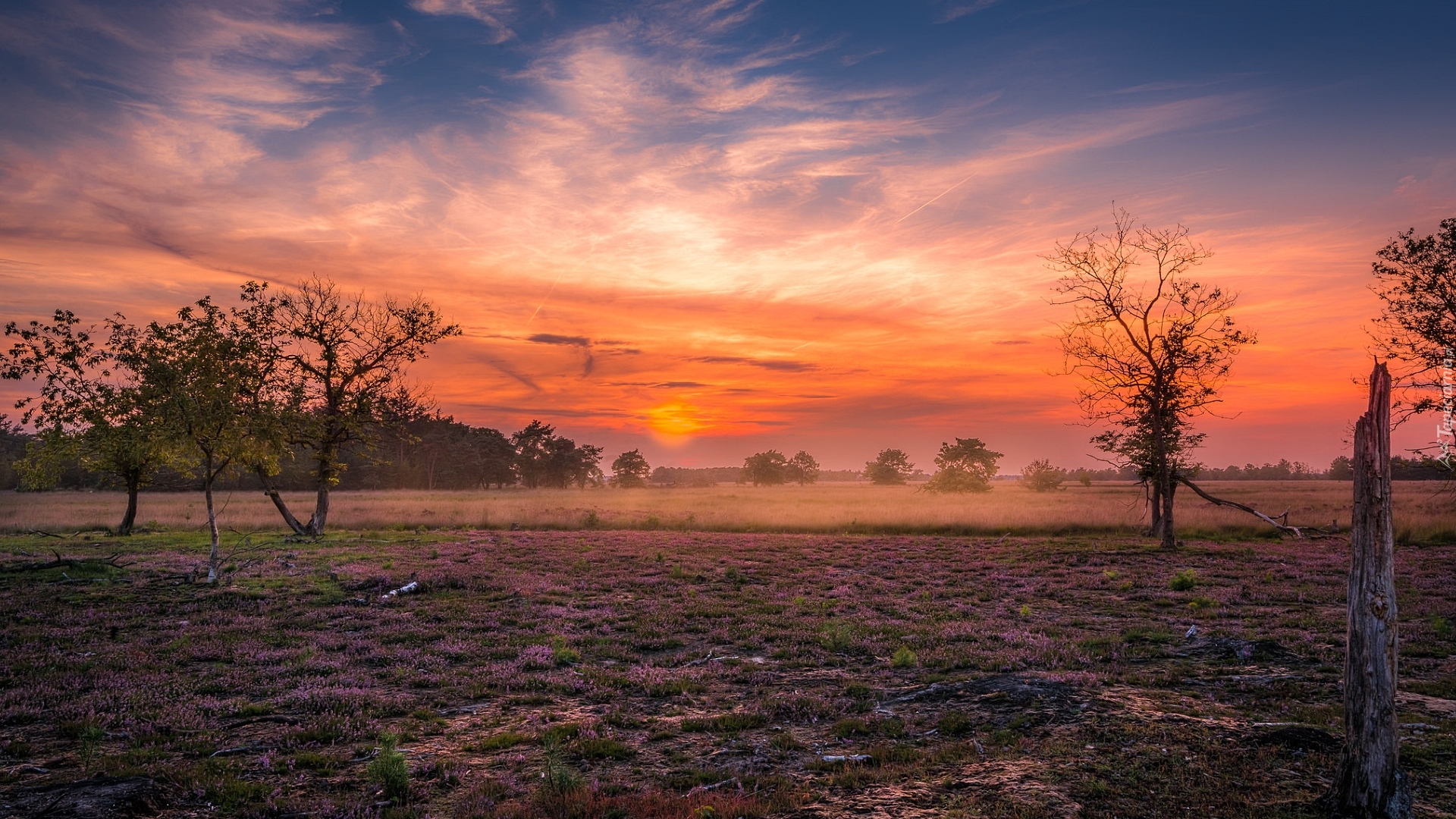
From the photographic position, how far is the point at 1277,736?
8992 mm

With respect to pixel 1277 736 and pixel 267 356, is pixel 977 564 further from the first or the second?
pixel 267 356

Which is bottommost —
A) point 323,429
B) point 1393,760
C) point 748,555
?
point 748,555

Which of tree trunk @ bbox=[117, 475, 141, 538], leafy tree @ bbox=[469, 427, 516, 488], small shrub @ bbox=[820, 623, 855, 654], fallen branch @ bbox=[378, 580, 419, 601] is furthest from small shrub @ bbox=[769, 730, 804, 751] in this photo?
leafy tree @ bbox=[469, 427, 516, 488]

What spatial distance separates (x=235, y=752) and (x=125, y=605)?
1517cm

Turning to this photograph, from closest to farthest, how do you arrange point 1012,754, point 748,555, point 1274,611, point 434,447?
1. point 1012,754
2. point 1274,611
3. point 748,555
4. point 434,447

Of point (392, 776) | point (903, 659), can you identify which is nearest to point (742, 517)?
point (903, 659)

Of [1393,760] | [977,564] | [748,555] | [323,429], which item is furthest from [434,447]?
[1393,760]

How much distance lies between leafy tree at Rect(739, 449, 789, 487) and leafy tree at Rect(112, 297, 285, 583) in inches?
5074

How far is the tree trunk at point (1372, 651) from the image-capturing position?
6992 mm

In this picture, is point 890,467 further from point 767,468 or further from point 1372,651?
point 1372,651

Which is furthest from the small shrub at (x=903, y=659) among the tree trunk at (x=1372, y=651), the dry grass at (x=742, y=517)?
the dry grass at (x=742, y=517)

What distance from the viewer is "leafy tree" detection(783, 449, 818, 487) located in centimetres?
16100

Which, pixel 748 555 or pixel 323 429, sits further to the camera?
pixel 323 429

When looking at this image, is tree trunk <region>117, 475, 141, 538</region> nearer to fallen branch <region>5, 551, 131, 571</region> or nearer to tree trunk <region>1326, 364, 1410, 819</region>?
fallen branch <region>5, 551, 131, 571</region>
